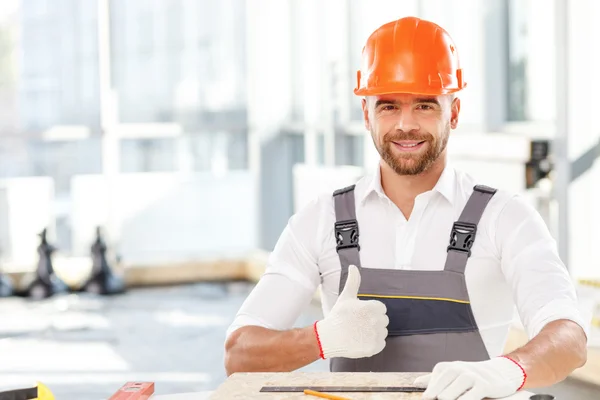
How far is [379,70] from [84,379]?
2868mm

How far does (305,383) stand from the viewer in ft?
5.65

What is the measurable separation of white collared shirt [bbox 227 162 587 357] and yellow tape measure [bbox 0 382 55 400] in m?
0.59

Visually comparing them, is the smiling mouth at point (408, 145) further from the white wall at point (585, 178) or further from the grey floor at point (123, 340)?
the white wall at point (585, 178)

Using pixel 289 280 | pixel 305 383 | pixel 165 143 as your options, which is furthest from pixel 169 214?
pixel 305 383

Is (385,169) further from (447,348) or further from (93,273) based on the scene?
(93,273)

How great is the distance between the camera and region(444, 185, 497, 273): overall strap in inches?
84.9

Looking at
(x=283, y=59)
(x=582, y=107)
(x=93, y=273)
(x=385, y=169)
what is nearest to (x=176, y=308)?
(x=93, y=273)

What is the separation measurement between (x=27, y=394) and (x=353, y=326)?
2.18 feet

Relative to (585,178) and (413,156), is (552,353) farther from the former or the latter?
(585,178)

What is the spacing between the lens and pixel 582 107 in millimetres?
3826

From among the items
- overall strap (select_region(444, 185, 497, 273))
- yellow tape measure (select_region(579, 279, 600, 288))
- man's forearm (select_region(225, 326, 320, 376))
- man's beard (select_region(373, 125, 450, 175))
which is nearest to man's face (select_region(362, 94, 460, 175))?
man's beard (select_region(373, 125, 450, 175))

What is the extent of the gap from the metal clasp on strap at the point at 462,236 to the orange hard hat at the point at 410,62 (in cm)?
30

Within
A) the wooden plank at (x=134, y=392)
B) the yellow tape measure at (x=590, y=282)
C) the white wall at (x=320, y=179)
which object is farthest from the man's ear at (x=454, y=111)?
the white wall at (x=320, y=179)

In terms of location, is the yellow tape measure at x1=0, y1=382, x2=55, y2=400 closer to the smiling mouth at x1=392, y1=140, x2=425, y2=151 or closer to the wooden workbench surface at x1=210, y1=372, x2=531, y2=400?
the wooden workbench surface at x1=210, y1=372, x2=531, y2=400
